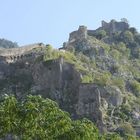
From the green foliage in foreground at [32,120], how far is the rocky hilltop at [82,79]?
4725cm

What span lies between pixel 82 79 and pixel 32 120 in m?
62.2

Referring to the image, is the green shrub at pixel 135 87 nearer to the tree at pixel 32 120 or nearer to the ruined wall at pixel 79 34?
the ruined wall at pixel 79 34

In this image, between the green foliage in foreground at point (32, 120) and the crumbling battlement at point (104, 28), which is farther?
the crumbling battlement at point (104, 28)

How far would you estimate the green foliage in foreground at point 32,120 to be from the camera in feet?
206

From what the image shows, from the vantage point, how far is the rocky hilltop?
118m

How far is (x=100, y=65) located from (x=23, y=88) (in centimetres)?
2257

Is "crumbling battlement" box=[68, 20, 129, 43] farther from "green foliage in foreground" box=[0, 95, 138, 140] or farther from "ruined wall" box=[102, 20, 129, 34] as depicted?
"green foliage in foreground" box=[0, 95, 138, 140]

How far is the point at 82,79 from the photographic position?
411ft

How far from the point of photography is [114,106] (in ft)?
401

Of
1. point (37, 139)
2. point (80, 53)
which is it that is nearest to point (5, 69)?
point (80, 53)

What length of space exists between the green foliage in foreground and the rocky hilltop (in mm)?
47252

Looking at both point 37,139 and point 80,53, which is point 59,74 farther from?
point 37,139

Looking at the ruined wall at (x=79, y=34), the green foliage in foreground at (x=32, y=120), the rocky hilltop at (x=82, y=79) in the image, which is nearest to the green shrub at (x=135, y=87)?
the rocky hilltop at (x=82, y=79)

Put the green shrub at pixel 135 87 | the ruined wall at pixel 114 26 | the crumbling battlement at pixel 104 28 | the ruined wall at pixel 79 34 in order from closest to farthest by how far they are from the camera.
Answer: the green shrub at pixel 135 87
the ruined wall at pixel 79 34
the crumbling battlement at pixel 104 28
the ruined wall at pixel 114 26
